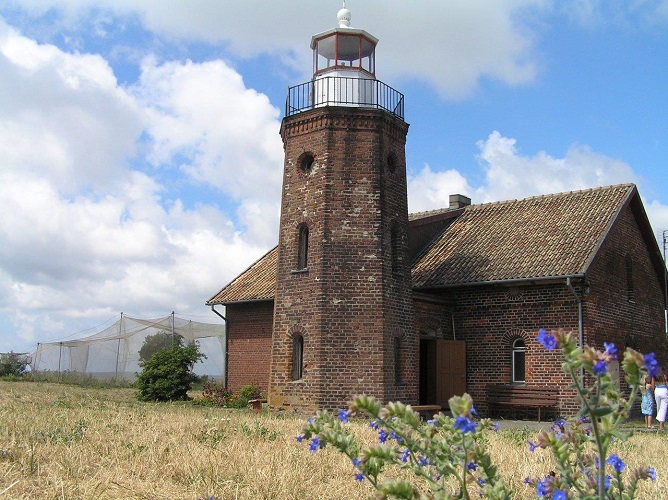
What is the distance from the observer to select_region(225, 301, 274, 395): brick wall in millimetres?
22688

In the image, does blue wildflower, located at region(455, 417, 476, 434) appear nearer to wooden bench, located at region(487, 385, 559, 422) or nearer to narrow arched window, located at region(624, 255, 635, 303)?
wooden bench, located at region(487, 385, 559, 422)

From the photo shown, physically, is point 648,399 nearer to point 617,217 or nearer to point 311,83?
point 617,217

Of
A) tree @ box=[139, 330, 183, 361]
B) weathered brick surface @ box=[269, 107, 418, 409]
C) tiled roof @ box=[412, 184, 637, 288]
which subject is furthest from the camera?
tree @ box=[139, 330, 183, 361]

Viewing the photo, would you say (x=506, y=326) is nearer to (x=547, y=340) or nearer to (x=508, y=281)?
(x=508, y=281)

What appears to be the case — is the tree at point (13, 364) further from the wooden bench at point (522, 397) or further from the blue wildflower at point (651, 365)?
the blue wildflower at point (651, 365)

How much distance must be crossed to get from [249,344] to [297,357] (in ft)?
18.5

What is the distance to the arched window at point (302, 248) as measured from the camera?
59.5 feet

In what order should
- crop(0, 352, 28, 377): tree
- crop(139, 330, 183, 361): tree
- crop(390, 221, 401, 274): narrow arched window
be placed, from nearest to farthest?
crop(390, 221, 401, 274): narrow arched window → crop(139, 330, 183, 361): tree → crop(0, 352, 28, 377): tree

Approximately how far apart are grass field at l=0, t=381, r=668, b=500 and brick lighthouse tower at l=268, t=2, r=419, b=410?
655cm

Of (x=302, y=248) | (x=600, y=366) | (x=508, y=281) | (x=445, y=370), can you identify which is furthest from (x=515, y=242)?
(x=600, y=366)

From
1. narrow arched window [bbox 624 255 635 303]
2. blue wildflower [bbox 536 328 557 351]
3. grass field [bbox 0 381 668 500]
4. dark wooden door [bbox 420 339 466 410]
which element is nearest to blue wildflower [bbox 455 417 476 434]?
blue wildflower [bbox 536 328 557 351]

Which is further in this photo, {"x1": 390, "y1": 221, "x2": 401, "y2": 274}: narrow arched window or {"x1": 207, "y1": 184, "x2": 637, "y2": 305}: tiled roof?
{"x1": 207, "y1": 184, "x2": 637, "y2": 305}: tiled roof

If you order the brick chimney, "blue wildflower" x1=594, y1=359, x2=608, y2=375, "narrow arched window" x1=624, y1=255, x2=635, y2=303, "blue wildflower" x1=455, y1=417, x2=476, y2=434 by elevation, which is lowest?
"blue wildflower" x1=455, y1=417, x2=476, y2=434

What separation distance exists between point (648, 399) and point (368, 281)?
697 cm
